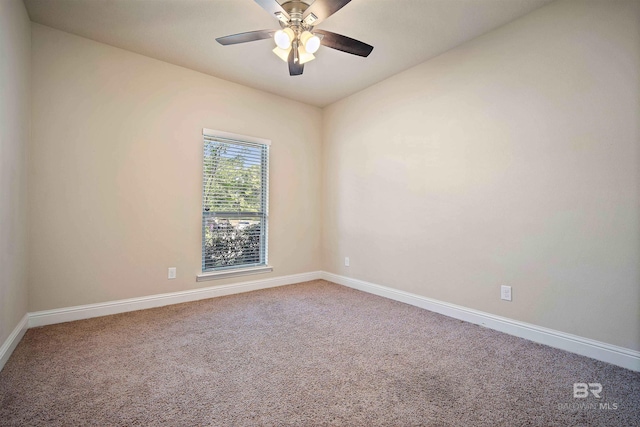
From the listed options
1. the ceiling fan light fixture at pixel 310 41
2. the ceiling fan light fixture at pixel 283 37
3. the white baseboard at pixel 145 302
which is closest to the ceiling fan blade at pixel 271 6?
the ceiling fan light fixture at pixel 283 37

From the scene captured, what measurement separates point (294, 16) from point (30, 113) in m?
2.41

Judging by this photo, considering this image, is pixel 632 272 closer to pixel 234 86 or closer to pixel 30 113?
pixel 234 86

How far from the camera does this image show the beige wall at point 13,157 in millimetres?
1971

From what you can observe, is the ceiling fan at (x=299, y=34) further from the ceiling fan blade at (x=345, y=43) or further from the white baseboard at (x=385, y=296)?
the white baseboard at (x=385, y=296)

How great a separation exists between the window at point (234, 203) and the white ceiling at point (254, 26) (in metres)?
0.89

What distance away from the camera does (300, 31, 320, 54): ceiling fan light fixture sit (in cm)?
229

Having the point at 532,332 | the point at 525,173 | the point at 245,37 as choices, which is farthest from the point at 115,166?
the point at 532,332

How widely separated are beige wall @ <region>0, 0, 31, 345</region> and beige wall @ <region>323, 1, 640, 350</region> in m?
3.32

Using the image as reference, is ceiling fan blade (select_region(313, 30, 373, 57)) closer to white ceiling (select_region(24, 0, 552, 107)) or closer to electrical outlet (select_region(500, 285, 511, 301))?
white ceiling (select_region(24, 0, 552, 107))

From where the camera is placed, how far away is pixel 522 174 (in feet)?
8.29

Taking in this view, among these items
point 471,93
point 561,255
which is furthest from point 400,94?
point 561,255

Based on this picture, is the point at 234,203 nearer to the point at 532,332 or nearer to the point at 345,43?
the point at 345,43

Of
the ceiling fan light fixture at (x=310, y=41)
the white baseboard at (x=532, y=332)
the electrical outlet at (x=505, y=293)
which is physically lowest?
the white baseboard at (x=532, y=332)

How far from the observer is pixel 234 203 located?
3816 mm
